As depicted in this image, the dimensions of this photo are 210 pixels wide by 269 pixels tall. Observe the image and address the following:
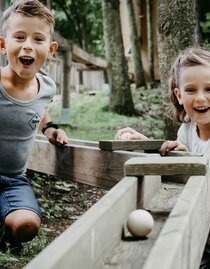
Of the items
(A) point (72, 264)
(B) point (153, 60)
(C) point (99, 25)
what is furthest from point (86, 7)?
(A) point (72, 264)

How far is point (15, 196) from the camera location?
3.14m

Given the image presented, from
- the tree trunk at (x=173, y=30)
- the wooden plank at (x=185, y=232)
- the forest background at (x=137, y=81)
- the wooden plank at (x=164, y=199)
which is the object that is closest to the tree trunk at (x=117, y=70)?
the forest background at (x=137, y=81)

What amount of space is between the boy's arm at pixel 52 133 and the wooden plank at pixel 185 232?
1.57 metres

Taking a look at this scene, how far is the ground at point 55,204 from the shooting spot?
12.2 ft

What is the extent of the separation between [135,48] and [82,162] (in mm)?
13168

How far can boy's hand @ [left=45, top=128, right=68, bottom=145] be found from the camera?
11.9 feet

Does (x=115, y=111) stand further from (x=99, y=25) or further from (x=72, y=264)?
(x=99, y=25)

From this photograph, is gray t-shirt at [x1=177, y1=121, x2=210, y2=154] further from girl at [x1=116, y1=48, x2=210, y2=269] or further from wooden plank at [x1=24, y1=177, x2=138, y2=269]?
wooden plank at [x1=24, y1=177, x2=138, y2=269]

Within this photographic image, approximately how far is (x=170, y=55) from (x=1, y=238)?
2.80 meters

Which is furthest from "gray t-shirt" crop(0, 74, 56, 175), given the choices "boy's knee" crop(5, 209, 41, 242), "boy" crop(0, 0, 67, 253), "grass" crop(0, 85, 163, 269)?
"grass" crop(0, 85, 163, 269)

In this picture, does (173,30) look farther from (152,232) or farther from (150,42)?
(150,42)

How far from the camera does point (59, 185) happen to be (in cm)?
594

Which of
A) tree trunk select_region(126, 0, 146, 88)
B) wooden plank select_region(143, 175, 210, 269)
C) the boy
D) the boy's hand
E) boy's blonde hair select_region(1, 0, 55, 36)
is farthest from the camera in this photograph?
tree trunk select_region(126, 0, 146, 88)

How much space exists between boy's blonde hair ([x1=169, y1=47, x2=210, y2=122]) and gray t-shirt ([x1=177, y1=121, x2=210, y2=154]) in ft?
0.19
